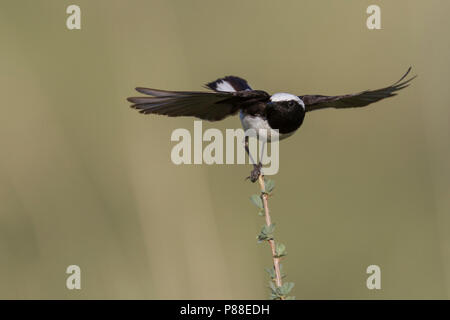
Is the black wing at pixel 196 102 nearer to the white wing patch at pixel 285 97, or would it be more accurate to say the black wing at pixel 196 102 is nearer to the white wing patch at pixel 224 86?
the white wing patch at pixel 285 97

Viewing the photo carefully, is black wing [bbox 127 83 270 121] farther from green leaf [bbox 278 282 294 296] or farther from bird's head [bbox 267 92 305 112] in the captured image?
green leaf [bbox 278 282 294 296]

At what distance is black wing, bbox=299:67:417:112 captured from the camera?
7.03 ft

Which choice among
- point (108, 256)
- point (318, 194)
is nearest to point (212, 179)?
point (318, 194)

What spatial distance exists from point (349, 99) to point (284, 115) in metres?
0.46

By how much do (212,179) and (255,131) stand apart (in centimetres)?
167

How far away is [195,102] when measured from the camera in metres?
1.99

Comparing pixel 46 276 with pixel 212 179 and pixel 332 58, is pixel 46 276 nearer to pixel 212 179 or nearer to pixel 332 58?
pixel 212 179

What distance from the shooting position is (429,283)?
2.99 metres

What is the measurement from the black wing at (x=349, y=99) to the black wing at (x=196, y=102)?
8.9 inches

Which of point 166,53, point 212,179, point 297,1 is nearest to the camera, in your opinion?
point 166,53

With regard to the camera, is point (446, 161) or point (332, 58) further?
point (332, 58)

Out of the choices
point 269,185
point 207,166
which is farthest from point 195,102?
point 207,166

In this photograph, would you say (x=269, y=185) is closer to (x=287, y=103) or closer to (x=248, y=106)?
(x=287, y=103)

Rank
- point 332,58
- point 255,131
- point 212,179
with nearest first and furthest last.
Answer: point 255,131, point 212,179, point 332,58
